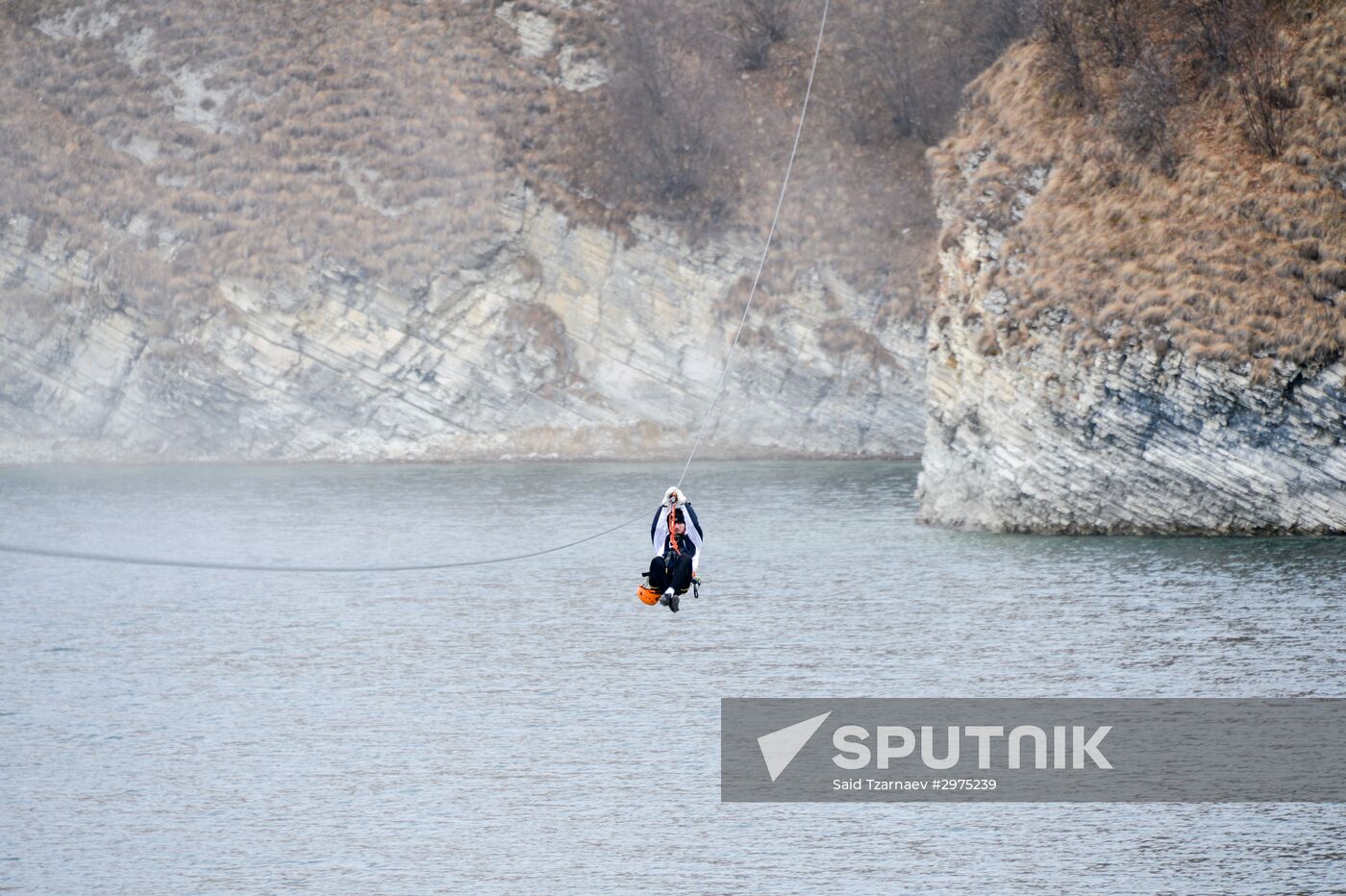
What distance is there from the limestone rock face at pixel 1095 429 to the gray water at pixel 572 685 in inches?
41.7

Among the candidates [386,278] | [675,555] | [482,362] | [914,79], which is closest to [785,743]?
[675,555]

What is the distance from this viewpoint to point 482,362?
6894 cm

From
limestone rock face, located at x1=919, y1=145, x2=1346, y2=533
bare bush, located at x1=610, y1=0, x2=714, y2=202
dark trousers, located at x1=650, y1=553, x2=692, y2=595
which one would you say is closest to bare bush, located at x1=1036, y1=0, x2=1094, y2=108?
limestone rock face, located at x1=919, y1=145, x2=1346, y2=533

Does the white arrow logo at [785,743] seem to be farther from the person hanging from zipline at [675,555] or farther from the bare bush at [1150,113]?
the bare bush at [1150,113]

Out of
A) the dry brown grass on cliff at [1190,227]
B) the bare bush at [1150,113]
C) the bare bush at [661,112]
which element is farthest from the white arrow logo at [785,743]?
the bare bush at [661,112]

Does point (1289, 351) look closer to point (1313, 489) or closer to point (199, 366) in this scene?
point (1313, 489)

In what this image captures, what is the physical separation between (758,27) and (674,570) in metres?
53.2

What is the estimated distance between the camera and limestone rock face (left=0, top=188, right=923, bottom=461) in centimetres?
6788

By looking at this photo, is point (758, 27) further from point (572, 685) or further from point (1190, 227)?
point (572, 685)

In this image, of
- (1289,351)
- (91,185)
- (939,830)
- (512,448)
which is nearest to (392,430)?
(512,448)

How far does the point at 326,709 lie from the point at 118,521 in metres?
25.1

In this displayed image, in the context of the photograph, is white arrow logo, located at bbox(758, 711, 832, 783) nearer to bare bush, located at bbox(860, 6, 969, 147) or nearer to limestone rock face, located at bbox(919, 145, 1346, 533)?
limestone rock face, located at bbox(919, 145, 1346, 533)

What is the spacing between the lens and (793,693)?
26.5m

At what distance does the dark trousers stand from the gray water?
2.03 metres
